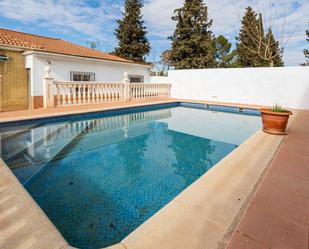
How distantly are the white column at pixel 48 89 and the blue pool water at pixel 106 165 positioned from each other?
6.57 feet

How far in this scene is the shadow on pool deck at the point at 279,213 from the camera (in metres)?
1.68

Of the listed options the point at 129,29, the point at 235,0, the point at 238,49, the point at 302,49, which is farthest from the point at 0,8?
the point at 302,49

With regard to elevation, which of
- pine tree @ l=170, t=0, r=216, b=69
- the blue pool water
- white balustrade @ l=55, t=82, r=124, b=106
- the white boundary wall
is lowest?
the blue pool water

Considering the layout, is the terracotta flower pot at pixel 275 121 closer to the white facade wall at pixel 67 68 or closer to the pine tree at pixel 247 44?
the white facade wall at pixel 67 68

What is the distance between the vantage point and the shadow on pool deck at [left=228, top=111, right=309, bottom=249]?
168 cm

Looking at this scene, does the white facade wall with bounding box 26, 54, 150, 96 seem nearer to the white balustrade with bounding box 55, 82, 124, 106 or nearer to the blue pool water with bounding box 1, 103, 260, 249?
the white balustrade with bounding box 55, 82, 124, 106

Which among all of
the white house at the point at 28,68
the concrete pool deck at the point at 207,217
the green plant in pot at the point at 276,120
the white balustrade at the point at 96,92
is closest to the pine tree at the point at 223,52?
the white balustrade at the point at 96,92

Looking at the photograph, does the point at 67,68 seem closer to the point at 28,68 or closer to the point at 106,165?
the point at 28,68

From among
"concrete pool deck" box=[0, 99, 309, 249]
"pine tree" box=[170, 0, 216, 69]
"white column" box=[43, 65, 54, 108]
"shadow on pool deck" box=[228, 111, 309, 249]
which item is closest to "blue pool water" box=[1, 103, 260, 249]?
"concrete pool deck" box=[0, 99, 309, 249]

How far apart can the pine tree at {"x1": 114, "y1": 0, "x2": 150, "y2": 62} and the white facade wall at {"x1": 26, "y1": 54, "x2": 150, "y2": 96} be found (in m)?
8.70

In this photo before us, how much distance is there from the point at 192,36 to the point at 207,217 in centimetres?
2063

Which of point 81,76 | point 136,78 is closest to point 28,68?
point 81,76

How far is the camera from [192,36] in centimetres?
1991

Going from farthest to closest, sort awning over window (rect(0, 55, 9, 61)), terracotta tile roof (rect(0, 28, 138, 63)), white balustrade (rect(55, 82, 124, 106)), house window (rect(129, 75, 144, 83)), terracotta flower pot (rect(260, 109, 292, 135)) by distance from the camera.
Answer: house window (rect(129, 75, 144, 83)), white balustrade (rect(55, 82, 124, 106)), terracotta tile roof (rect(0, 28, 138, 63)), awning over window (rect(0, 55, 9, 61)), terracotta flower pot (rect(260, 109, 292, 135))
